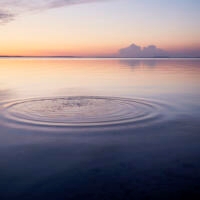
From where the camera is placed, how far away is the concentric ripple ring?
13898mm

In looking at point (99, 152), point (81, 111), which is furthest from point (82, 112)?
point (99, 152)

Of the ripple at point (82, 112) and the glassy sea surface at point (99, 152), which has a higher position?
the ripple at point (82, 112)

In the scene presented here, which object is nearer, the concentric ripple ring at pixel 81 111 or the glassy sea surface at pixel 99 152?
the glassy sea surface at pixel 99 152

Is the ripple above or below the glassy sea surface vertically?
above

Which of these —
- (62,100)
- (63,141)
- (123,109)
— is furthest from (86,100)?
(63,141)

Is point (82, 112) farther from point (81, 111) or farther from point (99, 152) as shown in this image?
point (99, 152)

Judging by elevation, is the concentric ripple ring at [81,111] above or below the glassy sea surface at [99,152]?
above

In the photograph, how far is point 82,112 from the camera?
51.9ft

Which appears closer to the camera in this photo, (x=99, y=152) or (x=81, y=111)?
(x=99, y=152)

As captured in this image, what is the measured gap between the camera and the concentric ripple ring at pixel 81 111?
13898mm

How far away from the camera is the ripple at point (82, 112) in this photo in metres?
13.8

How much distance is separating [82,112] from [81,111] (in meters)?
0.29

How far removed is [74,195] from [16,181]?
1.93m

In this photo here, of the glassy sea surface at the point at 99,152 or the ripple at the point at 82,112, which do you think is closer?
the glassy sea surface at the point at 99,152
